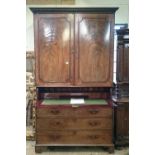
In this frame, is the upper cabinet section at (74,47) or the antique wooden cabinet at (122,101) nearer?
the upper cabinet section at (74,47)

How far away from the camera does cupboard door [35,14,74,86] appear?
12.5 ft

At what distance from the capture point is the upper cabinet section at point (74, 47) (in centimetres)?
379

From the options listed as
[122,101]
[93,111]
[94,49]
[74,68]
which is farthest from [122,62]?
[93,111]

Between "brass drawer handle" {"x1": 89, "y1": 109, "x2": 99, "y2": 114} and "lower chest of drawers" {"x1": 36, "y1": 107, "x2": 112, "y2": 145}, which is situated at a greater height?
"brass drawer handle" {"x1": 89, "y1": 109, "x2": 99, "y2": 114}

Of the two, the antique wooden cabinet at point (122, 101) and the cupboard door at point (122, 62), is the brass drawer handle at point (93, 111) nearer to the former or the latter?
the antique wooden cabinet at point (122, 101)

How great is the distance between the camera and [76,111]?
12.4 feet

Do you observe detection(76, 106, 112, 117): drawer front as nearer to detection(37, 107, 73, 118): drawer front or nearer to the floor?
detection(37, 107, 73, 118): drawer front

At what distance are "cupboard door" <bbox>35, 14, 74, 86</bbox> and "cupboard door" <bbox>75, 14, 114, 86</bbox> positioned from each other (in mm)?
131

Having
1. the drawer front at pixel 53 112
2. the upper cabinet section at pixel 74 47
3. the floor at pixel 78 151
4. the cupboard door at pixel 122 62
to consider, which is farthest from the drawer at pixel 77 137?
the cupboard door at pixel 122 62

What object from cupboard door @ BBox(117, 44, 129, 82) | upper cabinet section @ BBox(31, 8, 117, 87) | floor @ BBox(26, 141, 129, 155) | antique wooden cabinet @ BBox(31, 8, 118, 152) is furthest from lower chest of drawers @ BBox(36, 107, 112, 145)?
cupboard door @ BBox(117, 44, 129, 82)

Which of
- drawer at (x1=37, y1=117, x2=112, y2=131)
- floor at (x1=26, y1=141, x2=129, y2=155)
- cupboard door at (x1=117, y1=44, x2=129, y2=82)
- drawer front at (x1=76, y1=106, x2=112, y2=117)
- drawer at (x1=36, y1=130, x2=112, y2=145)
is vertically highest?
cupboard door at (x1=117, y1=44, x2=129, y2=82)

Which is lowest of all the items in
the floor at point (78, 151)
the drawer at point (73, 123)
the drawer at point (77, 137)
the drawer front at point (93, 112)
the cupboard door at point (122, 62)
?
the floor at point (78, 151)
